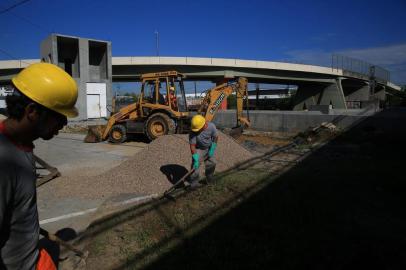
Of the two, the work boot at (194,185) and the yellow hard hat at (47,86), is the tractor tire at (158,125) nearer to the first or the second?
the work boot at (194,185)

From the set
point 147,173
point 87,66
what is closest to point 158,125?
point 147,173

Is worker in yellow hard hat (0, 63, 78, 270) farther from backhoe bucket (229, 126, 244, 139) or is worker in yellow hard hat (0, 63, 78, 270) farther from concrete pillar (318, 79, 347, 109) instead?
concrete pillar (318, 79, 347, 109)

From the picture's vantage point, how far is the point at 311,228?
449 cm

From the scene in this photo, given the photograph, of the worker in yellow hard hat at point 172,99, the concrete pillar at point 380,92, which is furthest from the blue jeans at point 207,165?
the concrete pillar at point 380,92

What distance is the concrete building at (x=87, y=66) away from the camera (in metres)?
25.4

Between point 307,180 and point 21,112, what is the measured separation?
258 inches

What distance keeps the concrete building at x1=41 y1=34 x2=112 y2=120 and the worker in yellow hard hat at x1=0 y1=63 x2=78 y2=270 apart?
81.0ft

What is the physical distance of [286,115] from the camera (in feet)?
55.5

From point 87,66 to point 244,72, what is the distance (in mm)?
20129

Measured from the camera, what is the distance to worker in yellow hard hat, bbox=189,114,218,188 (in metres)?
6.40

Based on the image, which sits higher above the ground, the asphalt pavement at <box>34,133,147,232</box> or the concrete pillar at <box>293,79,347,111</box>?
the concrete pillar at <box>293,79,347,111</box>

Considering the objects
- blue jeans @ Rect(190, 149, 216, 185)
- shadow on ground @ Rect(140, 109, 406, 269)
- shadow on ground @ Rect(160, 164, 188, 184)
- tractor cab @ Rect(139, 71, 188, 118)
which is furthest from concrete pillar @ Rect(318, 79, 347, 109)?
blue jeans @ Rect(190, 149, 216, 185)

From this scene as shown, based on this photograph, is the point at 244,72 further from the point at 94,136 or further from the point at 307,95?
the point at 94,136

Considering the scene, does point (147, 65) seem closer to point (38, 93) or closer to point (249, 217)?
point (249, 217)
